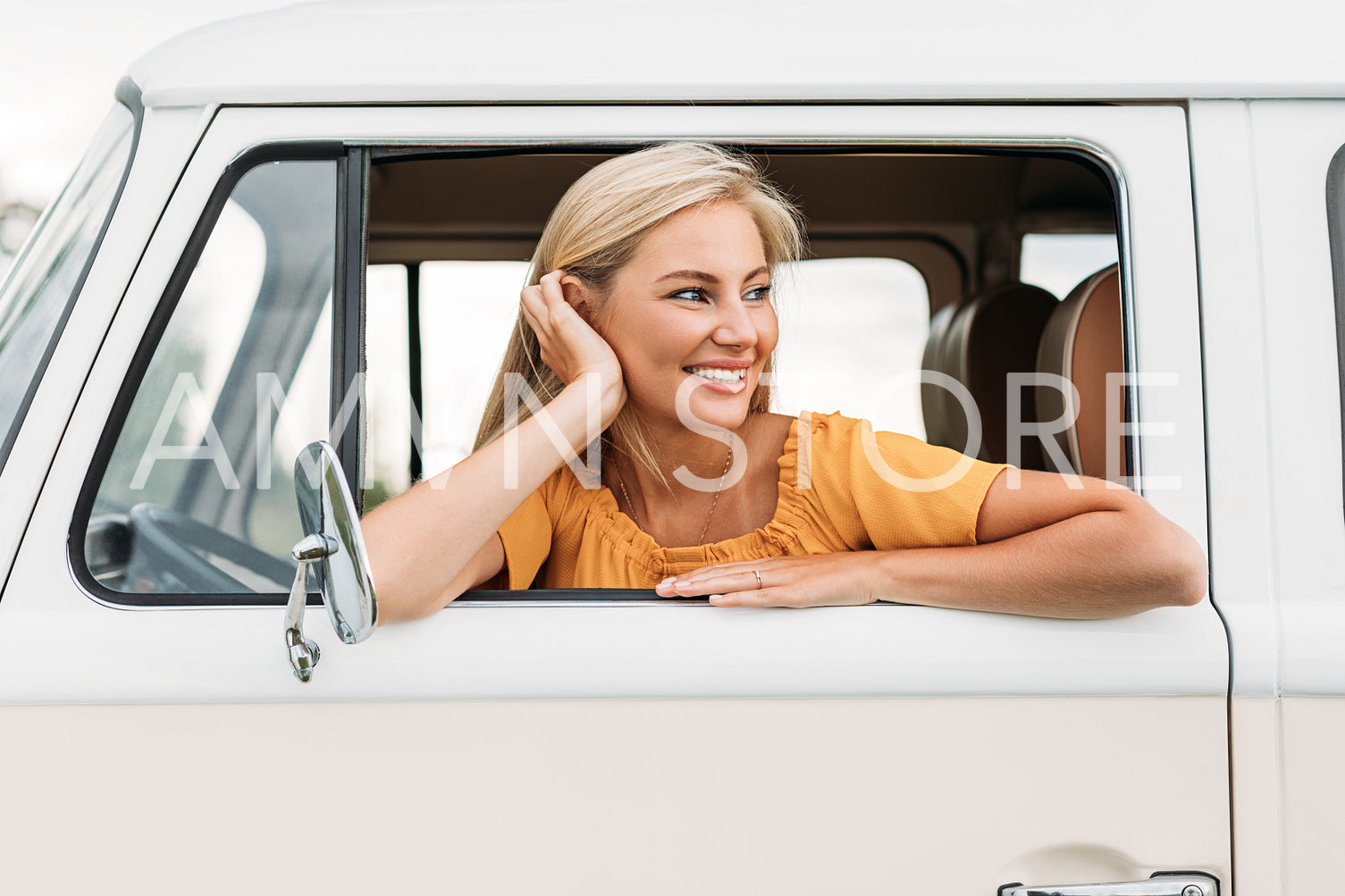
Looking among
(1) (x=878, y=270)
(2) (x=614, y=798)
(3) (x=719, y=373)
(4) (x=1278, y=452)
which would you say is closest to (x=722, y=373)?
(3) (x=719, y=373)

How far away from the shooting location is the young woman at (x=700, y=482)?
1197 millimetres

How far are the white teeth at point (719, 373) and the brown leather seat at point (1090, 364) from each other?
20.5 inches

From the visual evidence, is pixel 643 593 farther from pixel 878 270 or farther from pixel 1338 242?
pixel 878 270

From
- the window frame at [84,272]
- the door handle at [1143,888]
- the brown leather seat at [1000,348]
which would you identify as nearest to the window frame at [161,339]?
the window frame at [84,272]

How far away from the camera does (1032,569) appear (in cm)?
120

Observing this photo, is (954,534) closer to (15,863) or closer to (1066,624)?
(1066,624)

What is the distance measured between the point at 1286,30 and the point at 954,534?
78 cm

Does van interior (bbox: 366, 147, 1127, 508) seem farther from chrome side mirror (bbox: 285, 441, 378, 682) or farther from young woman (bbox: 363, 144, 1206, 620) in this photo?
chrome side mirror (bbox: 285, 441, 378, 682)

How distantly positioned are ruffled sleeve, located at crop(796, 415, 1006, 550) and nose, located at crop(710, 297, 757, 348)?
0.20m

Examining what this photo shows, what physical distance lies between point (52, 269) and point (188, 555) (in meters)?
0.45

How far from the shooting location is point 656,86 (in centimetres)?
126

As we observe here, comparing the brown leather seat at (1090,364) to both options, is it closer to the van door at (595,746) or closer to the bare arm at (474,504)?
the van door at (595,746)

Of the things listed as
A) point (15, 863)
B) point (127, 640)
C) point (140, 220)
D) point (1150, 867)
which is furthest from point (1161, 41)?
point (15, 863)

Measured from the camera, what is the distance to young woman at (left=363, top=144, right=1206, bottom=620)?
1197 millimetres
